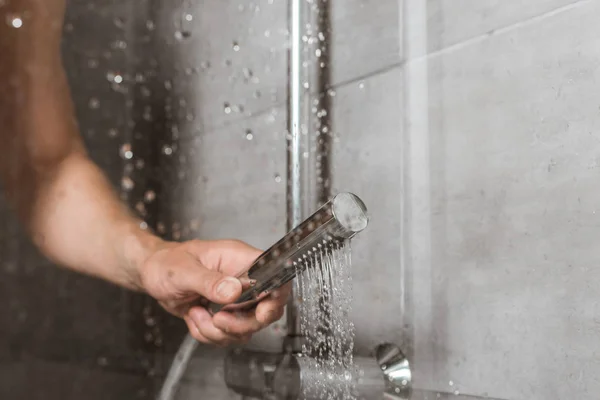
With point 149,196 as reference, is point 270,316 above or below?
below

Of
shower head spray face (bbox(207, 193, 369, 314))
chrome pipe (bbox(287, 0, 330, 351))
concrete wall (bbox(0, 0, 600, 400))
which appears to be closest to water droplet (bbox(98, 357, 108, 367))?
concrete wall (bbox(0, 0, 600, 400))

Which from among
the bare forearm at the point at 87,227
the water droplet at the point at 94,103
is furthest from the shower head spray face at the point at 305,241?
the water droplet at the point at 94,103

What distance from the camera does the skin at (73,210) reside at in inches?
22.2

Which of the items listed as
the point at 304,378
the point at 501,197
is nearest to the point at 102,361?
the point at 304,378

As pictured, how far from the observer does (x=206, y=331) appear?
62 centimetres

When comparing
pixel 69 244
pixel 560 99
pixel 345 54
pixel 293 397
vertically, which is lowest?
pixel 293 397

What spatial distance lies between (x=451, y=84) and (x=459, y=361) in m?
0.28

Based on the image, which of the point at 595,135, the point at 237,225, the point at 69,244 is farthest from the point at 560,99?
the point at 69,244

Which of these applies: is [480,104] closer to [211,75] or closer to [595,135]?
[595,135]

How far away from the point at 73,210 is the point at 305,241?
0.73 ft

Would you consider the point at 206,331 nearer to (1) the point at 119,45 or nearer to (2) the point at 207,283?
(2) the point at 207,283

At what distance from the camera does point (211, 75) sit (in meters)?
0.69

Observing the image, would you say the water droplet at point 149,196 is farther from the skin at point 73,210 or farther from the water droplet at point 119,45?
the water droplet at point 119,45

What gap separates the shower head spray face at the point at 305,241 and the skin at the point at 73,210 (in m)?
0.02
